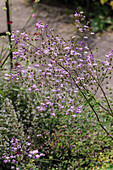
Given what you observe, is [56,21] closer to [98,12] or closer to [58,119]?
[98,12]

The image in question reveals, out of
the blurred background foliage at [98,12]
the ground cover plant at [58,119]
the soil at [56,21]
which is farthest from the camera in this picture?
the blurred background foliage at [98,12]

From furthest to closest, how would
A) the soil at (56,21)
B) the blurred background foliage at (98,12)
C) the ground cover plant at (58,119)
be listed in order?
the blurred background foliage at (98,12), the soil at (56,21), the ground cover plant at (58,119)

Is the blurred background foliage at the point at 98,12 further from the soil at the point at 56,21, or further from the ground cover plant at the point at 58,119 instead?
the ground cover plant at the point at 58,119

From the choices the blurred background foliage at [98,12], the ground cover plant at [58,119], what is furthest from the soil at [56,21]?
the ground cover plant at [58,119]

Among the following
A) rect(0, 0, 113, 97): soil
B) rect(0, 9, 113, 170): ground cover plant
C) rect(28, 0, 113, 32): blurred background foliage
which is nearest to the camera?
rect(0, 9, 113, 170): ground cover plant

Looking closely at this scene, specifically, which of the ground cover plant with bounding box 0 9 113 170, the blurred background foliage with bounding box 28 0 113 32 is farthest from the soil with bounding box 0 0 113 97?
the ground cover plant with bounding box 0 9 113 170

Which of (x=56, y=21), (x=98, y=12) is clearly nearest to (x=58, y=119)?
(x=56, y=21)

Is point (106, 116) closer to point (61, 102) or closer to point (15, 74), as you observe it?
point (61, 102)

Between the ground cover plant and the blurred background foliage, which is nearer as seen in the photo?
the ground cover plant

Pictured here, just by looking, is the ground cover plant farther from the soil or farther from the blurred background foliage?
the blurred background foliage

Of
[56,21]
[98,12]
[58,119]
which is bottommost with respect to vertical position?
[58,119]

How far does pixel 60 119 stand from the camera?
3.18 m

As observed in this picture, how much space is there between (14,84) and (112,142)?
1337 millimetres

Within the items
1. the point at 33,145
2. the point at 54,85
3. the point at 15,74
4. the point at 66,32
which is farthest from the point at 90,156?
the point at 66,32
